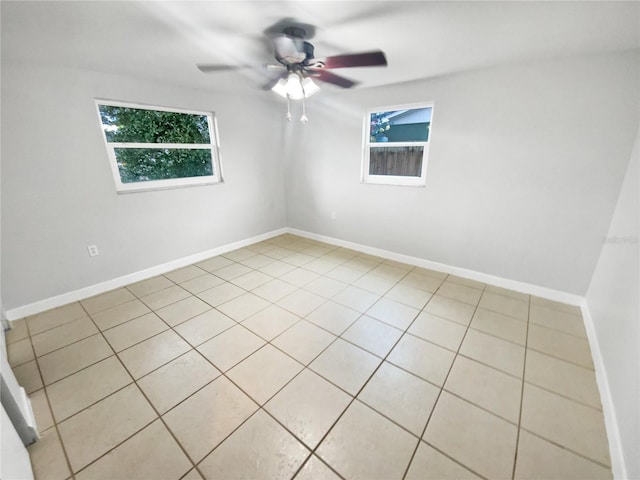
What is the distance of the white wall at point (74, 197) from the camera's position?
86.4 inches

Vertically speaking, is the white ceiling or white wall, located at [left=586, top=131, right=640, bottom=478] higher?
the white ceiling

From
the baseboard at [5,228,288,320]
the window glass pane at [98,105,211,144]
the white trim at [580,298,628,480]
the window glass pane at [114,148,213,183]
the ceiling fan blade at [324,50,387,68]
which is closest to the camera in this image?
the white trim at [580,298,628,480]

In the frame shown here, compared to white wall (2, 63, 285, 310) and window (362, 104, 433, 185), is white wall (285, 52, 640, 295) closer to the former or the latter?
window (362, 104, 433, 185)

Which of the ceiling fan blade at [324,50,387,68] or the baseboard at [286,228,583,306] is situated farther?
the baseboard at [286,228,583,306]

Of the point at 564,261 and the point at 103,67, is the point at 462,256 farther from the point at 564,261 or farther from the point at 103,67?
the point at 103,67

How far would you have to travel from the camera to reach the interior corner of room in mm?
1838

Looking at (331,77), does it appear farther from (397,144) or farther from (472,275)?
(472,275)

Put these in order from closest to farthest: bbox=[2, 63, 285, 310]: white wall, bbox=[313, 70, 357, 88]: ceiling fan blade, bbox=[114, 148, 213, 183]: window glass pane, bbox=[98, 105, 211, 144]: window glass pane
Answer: bbox=[313, 70, 357, 88]: ceiling fan blade
bbox=[2, 63, 285, 310]: white wall
bbox=[98, 105, 211, 144]: window glass pane
bbox=[114, 148, 213, 183]: window glass pane

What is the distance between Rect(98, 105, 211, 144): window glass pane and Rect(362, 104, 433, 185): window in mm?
2189

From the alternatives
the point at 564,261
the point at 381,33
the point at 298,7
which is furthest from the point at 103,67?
the point at 564,261

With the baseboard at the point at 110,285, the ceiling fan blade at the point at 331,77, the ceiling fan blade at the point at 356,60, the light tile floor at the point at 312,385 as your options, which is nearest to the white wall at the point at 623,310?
the light tile floor at the point at 312,385

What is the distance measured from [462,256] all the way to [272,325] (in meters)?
2.27

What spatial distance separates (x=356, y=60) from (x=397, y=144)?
1.65m

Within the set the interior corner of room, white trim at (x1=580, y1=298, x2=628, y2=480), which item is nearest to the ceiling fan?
the interior corner of room
